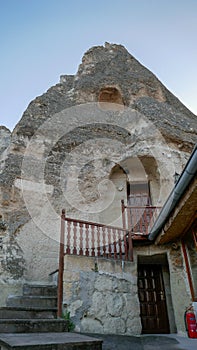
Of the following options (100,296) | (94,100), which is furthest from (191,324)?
(94,100)

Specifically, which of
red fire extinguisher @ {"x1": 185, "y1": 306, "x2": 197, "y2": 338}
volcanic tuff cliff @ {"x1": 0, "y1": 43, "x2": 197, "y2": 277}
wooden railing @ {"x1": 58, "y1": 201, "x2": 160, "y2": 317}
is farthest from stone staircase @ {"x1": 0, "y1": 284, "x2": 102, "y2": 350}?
red fire extinguisher @ {"x1": 185, "y1": 306, "x2": 197, "y2": 338}

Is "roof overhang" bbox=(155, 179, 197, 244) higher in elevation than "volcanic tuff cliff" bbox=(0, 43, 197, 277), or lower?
lower

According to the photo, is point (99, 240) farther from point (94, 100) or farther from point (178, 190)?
point (94, 100)

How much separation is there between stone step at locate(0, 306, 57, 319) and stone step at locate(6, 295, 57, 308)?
309 millimetres

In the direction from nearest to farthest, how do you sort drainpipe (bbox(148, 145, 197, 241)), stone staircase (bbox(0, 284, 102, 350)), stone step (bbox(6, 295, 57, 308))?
1. stone staircase (bbox(0, 284, 102, 350))
2. drainpipe (bbox(148, 145, 197, 241))
3. stone step (bbox(6, 295, 57, 308))

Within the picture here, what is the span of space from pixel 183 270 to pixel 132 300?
135 cm

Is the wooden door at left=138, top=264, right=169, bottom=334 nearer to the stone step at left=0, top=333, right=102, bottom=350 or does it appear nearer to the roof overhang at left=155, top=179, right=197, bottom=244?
the roof overhang at left=155, top=179, right=197, bottom=244

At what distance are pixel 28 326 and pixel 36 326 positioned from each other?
97 mm

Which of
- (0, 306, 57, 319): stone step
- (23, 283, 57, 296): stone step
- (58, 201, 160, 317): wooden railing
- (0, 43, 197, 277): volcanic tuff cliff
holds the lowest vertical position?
(0, 306, 57, 319): stone step

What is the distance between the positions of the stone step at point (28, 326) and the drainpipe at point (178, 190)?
238 centimetres

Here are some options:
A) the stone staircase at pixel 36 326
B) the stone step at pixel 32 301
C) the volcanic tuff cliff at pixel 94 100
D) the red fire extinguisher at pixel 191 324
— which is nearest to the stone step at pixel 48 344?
the stone staircase at pixel 36 326

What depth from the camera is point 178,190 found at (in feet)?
12.7

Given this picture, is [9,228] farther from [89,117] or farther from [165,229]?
[89,117]

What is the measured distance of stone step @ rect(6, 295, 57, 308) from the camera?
426 centimetres
